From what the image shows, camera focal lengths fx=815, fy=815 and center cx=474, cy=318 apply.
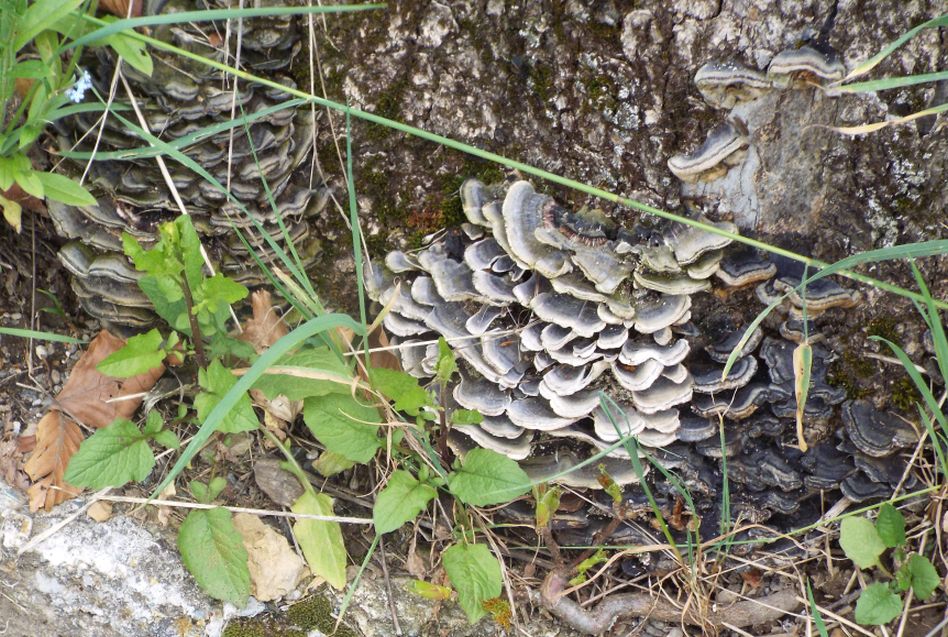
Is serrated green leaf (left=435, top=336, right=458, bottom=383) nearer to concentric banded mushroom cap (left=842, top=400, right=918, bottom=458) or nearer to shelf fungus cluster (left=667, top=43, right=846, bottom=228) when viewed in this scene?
shelf fungus cluster (left=667, top=43, right=846, bottom=228)

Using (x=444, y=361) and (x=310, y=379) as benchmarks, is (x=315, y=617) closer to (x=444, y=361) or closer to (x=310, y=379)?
(x=310, y=379)

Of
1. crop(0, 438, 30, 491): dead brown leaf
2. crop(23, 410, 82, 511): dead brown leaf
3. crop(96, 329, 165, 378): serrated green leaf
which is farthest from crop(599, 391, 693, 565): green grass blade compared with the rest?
crop(0, 438, 30, 491): dead brown leaf

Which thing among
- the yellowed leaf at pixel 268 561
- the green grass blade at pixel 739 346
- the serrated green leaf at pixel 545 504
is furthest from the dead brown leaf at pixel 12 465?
the green grass blade at pixel 739 346

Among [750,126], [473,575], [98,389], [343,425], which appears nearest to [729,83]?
[750,126]

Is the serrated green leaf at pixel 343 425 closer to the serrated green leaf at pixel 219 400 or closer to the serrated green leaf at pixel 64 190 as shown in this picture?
the serrated green leaf at pixel 219 400

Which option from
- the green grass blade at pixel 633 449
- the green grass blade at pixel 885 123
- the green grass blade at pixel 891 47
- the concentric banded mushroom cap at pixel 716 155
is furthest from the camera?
the concentric banded mushroom cap at pixel 716 155

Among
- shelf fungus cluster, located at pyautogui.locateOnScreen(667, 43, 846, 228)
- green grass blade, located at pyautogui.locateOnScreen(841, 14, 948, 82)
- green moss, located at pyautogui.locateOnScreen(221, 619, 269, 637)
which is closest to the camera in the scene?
green grass blade, located at pyautogui.locateOnScreen(841, 14, 948, 82)

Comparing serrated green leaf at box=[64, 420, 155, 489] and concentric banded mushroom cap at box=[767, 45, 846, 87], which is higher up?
concentric banded mushroom cap at box=[767, 45, 846, 87]
